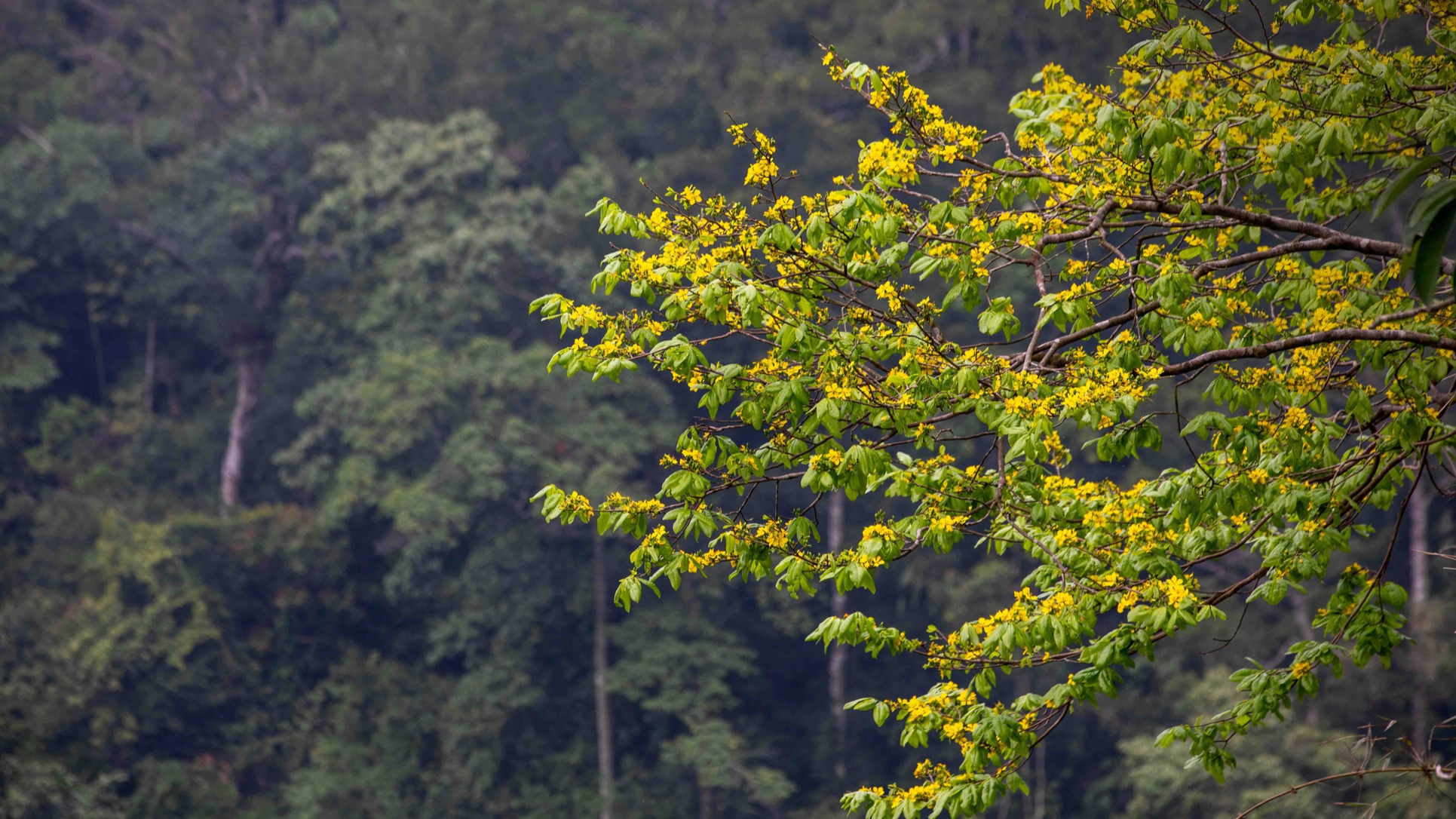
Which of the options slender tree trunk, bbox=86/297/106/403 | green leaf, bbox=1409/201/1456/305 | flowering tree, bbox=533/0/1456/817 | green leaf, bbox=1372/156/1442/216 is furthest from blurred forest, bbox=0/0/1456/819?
green leaf, bbox=1409/201/1456/305

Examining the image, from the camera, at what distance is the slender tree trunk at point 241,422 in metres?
16.4

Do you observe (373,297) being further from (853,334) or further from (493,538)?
(853,334)

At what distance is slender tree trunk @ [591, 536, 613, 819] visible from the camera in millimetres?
14266

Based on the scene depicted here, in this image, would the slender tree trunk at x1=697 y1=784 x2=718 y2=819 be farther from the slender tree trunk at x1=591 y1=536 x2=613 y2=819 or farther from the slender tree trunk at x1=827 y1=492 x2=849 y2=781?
the slender tree trunk at x1=827 y1=492 x2=849 y2=781

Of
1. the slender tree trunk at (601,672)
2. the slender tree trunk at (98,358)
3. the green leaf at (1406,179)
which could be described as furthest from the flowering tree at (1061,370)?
the slender tree trunk at (98,358)

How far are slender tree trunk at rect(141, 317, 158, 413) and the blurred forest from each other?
0.22ft

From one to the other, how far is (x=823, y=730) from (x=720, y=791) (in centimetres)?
183

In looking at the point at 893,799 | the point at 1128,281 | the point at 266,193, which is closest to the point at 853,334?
the point at 1128,281

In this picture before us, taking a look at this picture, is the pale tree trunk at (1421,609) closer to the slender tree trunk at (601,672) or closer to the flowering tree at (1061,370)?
the slender tree trunk at (601,672)

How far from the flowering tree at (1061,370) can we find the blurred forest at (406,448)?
10.2m

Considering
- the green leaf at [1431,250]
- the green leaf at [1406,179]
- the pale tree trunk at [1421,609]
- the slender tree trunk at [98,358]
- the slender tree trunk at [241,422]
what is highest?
the slender tree trunk at [98,358]

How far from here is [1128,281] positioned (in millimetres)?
3176

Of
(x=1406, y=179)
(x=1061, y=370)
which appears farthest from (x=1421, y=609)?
(x=1406, y=179)

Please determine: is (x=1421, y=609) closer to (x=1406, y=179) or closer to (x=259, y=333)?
(x=1406, y=179)
